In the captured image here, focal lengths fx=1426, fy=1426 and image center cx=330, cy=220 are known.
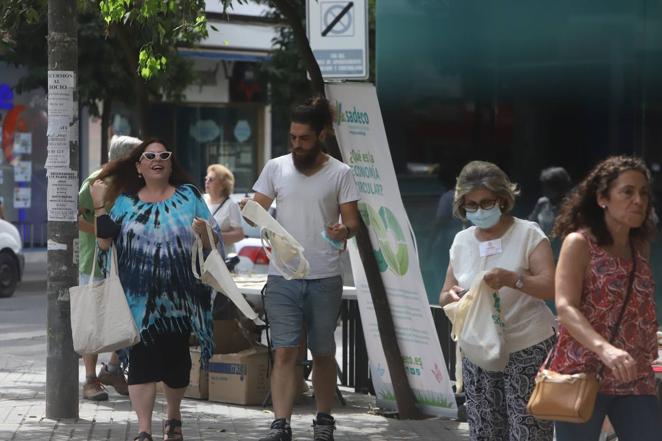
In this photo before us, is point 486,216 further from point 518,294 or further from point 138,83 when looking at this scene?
point 138,83

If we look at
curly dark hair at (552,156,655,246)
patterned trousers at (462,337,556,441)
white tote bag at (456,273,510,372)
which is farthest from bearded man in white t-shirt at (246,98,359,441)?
curly dark hair at (552,156,655,246)

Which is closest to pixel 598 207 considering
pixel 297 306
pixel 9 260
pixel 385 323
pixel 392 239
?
pixel 297 306

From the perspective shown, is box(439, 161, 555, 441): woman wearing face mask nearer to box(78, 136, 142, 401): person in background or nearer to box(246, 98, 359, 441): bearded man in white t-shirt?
box(246, 98, 359, 441): bearded man in white t-shirt

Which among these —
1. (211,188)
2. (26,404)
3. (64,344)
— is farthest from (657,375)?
(211,188)

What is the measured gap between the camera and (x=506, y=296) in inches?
246

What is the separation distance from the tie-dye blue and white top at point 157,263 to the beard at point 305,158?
24.7 inches

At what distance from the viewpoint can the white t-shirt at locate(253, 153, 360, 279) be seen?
313 inches

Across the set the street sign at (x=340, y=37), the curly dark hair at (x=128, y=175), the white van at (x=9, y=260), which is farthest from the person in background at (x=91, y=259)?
the white van at (x=9, y=260)

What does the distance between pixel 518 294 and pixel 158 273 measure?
90.2 inches

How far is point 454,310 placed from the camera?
6.24 meters

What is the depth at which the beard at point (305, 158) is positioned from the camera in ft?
26.4

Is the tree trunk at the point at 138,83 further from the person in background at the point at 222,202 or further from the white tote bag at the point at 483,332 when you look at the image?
the white tote bag at the point at 483,332

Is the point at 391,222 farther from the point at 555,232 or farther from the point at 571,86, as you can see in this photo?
the point at 555,232

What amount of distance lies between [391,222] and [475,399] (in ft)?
9.27
